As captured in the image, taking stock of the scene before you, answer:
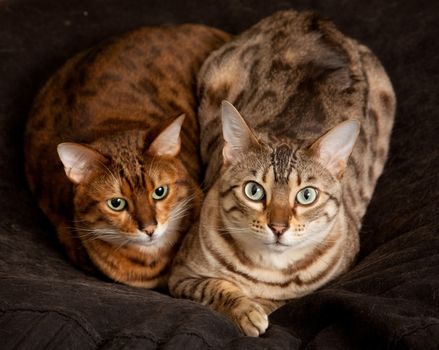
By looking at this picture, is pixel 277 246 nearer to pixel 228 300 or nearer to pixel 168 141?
pixel 228 300

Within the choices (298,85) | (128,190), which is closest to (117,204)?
(128,190)

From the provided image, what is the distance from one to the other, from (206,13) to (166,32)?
0.45 m

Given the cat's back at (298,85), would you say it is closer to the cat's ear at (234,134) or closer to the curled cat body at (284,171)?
the curled cat body at (284,171)

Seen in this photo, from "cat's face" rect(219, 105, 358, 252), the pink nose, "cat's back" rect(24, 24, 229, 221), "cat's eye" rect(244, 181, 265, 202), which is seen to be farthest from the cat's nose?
"cat's back" rect(24, 24, 229, 221)

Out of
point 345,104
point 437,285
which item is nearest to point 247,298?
point 437,285

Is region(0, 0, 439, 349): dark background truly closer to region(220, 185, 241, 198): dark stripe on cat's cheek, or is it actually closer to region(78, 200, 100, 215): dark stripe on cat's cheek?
region(78, 200, 100, 215): dark stripe on cat's cheek

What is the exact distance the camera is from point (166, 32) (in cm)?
281

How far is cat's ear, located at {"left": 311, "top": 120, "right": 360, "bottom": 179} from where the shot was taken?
1903 mm

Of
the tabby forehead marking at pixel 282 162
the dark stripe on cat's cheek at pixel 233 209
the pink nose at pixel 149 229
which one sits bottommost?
the pink nose at pixel 149 229

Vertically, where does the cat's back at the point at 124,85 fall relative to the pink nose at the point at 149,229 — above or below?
above

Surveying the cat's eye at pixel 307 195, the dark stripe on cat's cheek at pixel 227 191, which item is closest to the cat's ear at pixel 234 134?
the dark stripe on cat's cheek at pixel 227 191

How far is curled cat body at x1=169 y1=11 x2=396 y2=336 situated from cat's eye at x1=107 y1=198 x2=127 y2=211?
0.26 meters

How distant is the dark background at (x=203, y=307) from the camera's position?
4.94 ft

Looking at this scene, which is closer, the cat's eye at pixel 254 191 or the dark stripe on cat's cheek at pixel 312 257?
the cat's eye at pixel 254 191
